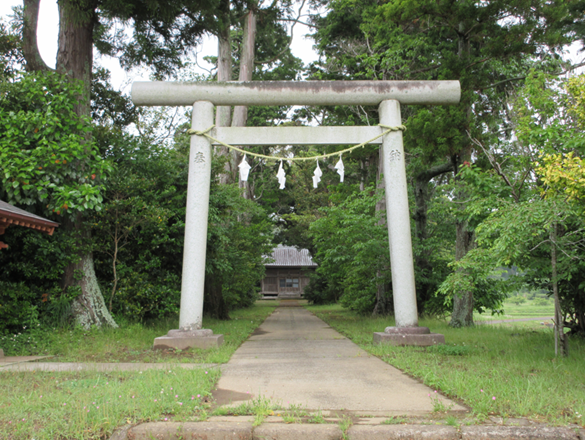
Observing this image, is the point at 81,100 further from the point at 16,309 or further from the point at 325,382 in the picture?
the point at 325,382

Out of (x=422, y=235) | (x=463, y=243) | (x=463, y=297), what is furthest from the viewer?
(x=422, y=235)

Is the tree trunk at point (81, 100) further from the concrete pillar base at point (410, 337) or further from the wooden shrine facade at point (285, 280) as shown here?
the wooden shrine facade at point (285, 280)

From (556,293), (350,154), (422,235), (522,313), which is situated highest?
(350,154)

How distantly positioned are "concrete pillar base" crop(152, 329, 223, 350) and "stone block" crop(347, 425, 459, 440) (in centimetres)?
441

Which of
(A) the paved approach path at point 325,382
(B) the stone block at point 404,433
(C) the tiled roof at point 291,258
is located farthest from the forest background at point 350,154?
(C) the tiled roof at point 291,258

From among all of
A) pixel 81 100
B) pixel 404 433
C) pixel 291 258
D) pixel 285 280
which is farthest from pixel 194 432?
pixel 291 258

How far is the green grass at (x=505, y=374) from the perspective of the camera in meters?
3.34

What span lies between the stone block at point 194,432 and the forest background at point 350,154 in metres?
3.68

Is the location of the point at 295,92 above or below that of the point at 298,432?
above

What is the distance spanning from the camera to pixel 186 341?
6875mm

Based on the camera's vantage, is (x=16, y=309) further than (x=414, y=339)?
Yes

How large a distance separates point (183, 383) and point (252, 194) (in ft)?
69.7

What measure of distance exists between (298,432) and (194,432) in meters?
0.78

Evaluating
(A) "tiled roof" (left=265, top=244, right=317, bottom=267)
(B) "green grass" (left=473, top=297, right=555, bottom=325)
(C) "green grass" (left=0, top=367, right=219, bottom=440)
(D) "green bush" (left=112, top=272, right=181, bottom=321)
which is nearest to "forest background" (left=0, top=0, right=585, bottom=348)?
(D) "green bush" (left=112, top=272, right=181, bottom=321)
